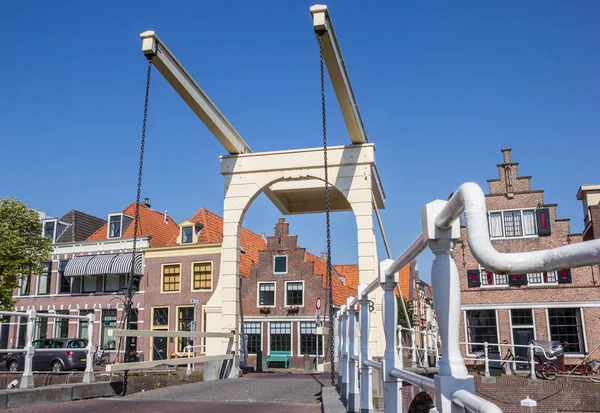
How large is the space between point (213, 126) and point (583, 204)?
18231 mm

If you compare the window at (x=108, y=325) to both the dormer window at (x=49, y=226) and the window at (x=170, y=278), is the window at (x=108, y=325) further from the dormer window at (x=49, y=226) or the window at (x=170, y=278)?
the dormer window at (x=49, y=226)

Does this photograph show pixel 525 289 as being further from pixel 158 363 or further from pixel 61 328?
pixel 61 328

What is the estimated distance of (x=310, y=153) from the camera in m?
11.3

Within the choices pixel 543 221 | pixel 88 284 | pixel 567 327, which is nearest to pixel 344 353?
pixel 567 327

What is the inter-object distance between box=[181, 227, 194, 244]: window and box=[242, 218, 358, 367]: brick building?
3.05 meters

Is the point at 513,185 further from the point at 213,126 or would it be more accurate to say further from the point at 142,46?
the point at 142,46

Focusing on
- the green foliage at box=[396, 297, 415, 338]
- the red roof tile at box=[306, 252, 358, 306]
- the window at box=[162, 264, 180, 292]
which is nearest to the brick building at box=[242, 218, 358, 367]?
the red roof tile at box=[306, 252, 358, 306]

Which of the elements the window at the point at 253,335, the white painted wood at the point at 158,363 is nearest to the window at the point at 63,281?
the window at the point at 253,335

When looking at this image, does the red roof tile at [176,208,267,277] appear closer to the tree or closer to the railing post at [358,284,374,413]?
the tree

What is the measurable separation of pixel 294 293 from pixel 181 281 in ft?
16.1

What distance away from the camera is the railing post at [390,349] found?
8.79 ft

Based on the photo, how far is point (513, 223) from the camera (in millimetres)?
21344

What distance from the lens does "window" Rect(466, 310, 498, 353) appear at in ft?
68.1

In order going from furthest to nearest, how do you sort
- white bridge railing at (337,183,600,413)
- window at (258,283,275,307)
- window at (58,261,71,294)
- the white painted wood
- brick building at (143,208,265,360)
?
window at (58,261,71,294) < window at (258,283,275,307) < brick building at (143,208,265,360) < the white painted wood < white bridge railing at (337,183,600,413)
